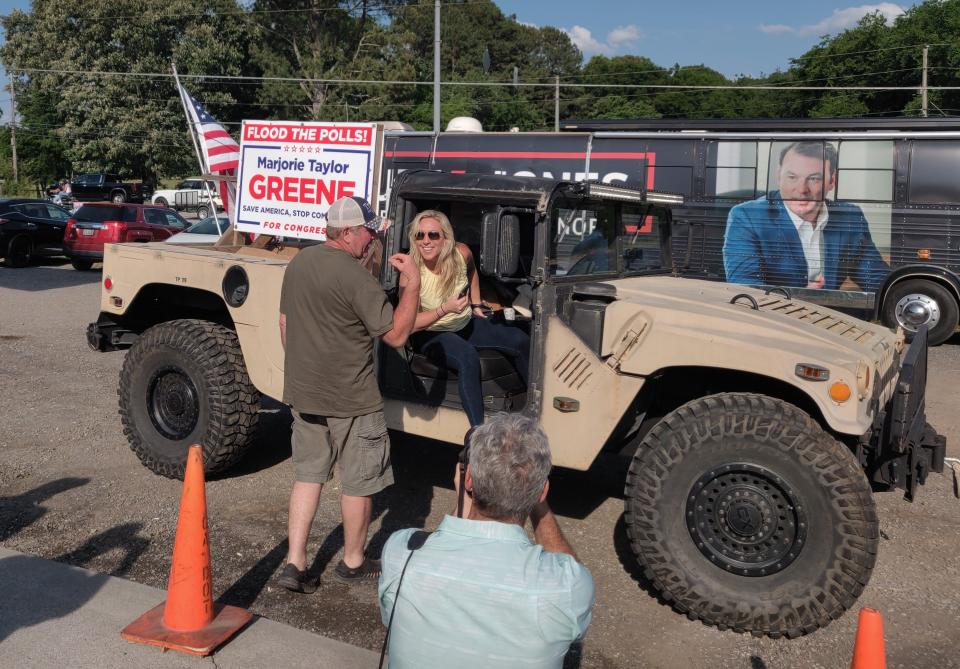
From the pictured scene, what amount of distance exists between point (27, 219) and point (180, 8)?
1154 inches

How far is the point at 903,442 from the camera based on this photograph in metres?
4.15

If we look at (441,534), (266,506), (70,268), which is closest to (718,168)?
(266,506)

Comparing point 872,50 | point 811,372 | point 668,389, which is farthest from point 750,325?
point 872,50

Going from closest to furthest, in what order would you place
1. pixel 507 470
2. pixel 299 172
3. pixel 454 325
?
1. pixel 507 470
2. pixel 454 325
3. pixel 299 172

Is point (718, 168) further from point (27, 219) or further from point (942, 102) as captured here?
point (942, 102)

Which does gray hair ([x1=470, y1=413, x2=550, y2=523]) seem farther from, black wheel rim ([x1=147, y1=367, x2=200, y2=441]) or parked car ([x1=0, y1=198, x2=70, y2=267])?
parked car ([x1=0, y1=198, x2=70, y2=267])

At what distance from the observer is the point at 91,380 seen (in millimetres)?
8984

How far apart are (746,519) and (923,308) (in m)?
9.76

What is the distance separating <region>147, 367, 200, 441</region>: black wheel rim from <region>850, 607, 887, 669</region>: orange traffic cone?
4.36m

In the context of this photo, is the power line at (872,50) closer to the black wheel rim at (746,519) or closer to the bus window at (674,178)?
the bus window at (674,178)

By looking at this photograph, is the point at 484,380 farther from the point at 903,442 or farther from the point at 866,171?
the point at 866,171

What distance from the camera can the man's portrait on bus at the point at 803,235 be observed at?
13.0m

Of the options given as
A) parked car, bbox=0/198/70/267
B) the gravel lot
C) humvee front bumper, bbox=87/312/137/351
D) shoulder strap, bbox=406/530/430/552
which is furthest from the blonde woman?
parked car, bbox=0/198/70/267

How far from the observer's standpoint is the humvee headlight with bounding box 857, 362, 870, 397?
13.0 feet
